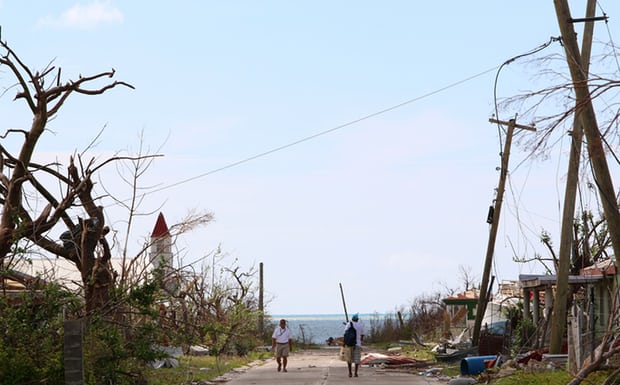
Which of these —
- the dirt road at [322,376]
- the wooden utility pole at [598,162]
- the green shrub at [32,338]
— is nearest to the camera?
the green shrub at [32,338]

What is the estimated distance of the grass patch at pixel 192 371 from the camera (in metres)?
22.8

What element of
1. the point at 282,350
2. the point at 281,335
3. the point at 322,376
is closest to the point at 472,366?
the point at 322,376

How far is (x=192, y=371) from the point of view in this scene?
27.0 m

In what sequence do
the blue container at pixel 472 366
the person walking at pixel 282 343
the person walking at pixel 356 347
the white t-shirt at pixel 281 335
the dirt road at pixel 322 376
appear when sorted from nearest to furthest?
1. the dirt road at pixel 322 376
2. the blue container at pixel 472 366
3. the person walking at pixel 356 347
4. the person walking at pixel 282 343
5. the white t-shirt at pixel 281 335

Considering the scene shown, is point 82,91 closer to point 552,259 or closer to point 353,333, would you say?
point 353,333

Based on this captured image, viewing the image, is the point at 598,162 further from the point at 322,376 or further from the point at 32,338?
the point at 322,376

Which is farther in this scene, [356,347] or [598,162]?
[356,347]

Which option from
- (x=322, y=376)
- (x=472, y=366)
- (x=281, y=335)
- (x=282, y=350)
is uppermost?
(x=281, y=335)

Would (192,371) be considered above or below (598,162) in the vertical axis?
below

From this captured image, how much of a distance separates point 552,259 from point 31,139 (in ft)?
81.2

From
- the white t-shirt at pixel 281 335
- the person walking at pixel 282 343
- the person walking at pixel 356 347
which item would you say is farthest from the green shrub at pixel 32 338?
the white t-shirt at pixel 281 335

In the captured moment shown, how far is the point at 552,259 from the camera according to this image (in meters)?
39.4

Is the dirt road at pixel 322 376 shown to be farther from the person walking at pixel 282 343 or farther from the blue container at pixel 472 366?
the blue container at pixel 472 366

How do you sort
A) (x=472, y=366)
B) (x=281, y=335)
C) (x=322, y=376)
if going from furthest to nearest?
(x=281, y=335) < (x=322, y=376) < (x=472, y=366)
